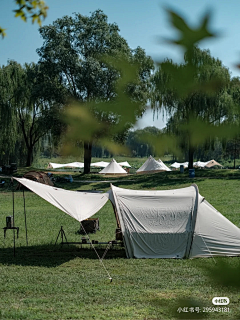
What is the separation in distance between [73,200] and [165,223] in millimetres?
2518

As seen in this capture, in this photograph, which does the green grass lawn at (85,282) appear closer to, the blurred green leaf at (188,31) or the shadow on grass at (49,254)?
the shadow on grass at (49,254)

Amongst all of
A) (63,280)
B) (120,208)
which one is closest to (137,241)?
(120,208)

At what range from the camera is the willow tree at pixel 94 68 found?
37.0 inches

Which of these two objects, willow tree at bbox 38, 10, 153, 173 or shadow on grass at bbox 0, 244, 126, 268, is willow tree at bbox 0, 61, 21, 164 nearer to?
shadow on grass at bbox 0, 244, 126, 268

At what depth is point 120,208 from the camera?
11172 mm

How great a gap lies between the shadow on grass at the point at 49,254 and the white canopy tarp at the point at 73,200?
46.3 inches

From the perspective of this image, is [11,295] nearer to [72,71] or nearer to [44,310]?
[44,310]

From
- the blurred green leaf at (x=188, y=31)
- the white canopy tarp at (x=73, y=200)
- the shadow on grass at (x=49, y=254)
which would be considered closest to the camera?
the blurred green leaf at (x=188, y=31)

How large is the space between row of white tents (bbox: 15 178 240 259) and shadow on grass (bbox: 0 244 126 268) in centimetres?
85

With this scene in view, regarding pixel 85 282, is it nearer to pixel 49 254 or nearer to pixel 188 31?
pixel 49 254

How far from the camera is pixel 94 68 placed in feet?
5.21

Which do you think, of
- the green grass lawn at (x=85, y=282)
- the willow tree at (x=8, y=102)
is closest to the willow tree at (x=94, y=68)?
the green grass lawn at (x=85, y=282)

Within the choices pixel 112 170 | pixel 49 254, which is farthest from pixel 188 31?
pixel 112 170

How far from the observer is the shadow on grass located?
10.4 meters
